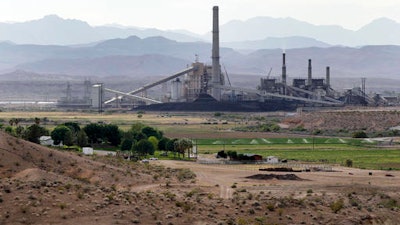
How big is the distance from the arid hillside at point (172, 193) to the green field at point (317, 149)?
8607mm

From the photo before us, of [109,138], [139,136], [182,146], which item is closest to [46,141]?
[109,138]

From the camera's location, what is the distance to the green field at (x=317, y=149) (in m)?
64.4

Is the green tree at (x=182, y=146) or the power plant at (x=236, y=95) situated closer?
the green tree at (x=182, y=146)

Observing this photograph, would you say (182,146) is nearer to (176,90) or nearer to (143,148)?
(143,148)

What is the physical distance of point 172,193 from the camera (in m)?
41.1

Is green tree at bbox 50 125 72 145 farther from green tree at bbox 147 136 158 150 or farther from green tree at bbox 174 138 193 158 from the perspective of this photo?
green tree at bbox 174 138 193 158

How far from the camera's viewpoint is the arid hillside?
34.1m

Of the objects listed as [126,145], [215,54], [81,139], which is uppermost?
[215,54]

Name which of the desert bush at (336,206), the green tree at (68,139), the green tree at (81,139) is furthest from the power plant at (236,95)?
the desert bush at (336,206)

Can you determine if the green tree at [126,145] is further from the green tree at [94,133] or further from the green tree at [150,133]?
the green tree at [150,133]

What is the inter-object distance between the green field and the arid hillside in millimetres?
8607

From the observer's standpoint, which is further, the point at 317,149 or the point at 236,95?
the point at 236,95

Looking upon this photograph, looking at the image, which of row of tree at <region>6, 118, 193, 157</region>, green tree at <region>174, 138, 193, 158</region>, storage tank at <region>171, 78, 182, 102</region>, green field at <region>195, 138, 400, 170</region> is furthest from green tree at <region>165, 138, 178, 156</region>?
storage tank at <region>171, 78, 182, 102</region>

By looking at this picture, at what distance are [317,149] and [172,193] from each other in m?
36.7
